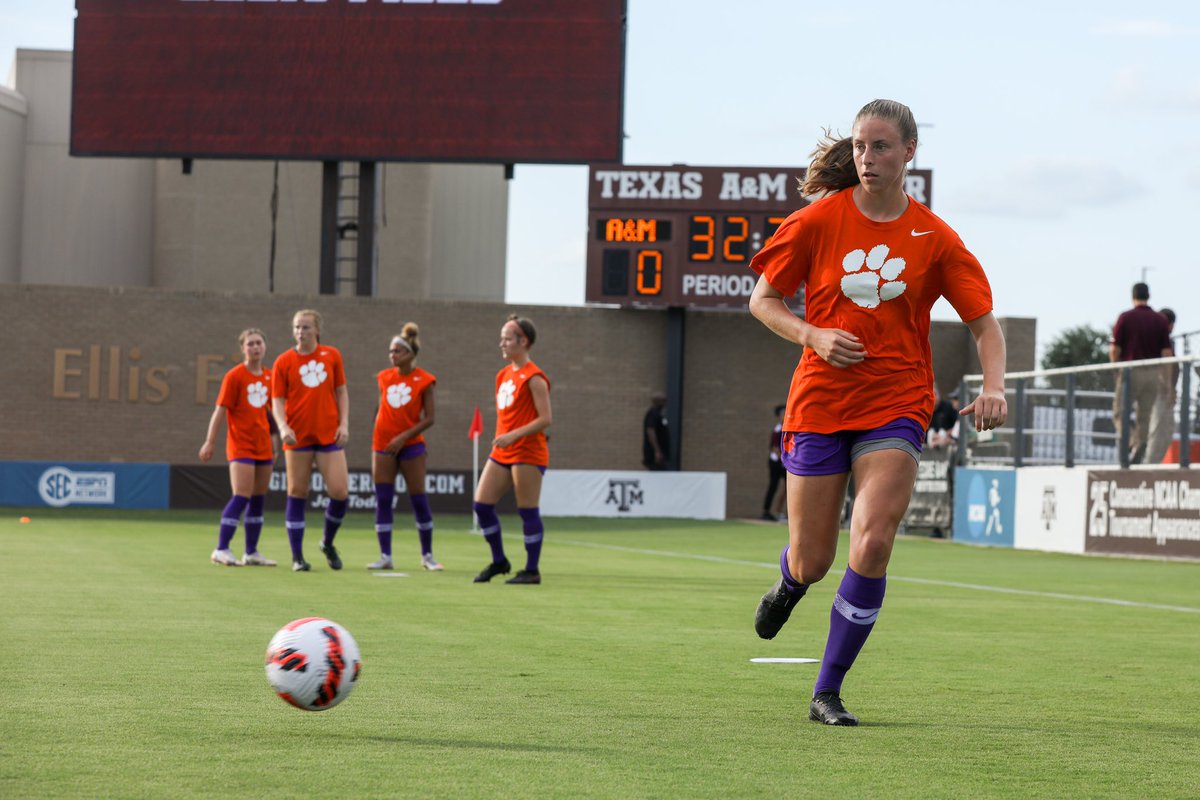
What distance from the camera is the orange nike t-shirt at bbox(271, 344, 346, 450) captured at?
45.9ft

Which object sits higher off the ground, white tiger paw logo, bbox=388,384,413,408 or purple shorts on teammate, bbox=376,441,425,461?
white tiger paw logo, bbox=388,384,413,408

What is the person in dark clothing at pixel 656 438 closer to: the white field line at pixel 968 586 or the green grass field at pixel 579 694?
the white field line at pixel 968 586

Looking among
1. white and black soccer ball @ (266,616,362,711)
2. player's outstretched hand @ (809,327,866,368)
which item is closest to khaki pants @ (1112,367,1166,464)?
player's outstretched hand @ (809,327,866,368)

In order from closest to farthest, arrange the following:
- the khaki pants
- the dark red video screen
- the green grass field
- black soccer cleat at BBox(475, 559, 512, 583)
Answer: the green grass field, black soccer cleat at BBox(475, 559, 512, 583), the khaki pants, the dark red video screen

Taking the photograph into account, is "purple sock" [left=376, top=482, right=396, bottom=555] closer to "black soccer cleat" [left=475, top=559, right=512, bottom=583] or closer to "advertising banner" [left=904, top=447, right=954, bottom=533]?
"black soccer cleat" [left=475, top=559, right=512, bottom=583]

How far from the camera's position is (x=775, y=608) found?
6.29 meters

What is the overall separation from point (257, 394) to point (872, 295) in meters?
Answer: 9.71

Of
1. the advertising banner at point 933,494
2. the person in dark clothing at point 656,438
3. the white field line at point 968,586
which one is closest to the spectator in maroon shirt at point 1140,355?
the white field line at point 968,586

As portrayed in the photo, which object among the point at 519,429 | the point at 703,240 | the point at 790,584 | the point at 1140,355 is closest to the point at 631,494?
the point at 703,240

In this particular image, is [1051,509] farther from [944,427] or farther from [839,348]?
[839,348]

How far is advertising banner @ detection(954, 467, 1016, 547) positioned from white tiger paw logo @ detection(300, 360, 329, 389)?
478 inches

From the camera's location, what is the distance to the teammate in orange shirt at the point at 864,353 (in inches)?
225

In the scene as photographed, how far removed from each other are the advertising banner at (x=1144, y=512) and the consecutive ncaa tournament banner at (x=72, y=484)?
52.8ft

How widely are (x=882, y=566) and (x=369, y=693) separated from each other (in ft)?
6.31
